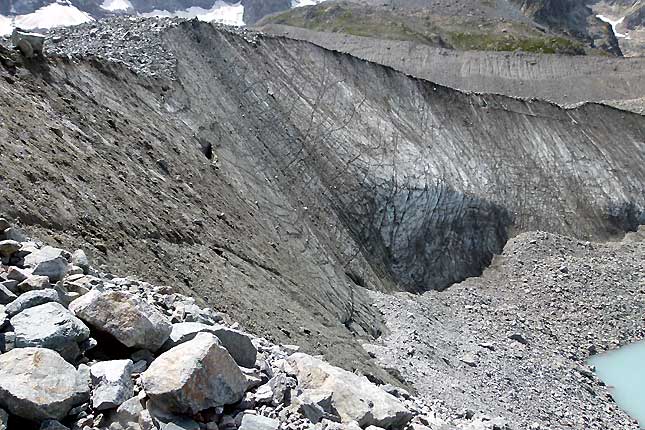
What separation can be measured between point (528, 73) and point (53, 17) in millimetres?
169267

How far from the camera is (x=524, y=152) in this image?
1225 inches

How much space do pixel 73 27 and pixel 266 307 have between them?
13255mm

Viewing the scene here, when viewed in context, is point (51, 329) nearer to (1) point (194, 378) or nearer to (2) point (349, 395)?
(1) point (194, 378)

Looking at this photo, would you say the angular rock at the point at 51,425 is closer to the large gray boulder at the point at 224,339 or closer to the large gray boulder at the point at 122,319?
the large gray boulder at the point at 122,319

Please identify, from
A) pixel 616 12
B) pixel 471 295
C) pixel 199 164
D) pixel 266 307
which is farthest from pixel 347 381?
pixel 616 12

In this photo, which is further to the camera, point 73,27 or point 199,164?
point 73,27

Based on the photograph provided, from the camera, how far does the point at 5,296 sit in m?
6.19

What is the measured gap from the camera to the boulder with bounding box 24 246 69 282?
277 inches

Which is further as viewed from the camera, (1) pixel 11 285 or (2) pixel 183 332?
(2) pixel 183 332

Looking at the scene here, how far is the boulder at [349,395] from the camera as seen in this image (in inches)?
286

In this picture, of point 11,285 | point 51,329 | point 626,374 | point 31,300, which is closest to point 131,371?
point 51,329

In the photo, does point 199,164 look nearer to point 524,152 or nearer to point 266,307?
point 266,307

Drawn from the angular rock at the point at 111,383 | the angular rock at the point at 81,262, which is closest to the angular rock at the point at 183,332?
the angular rock at the point at 111,383

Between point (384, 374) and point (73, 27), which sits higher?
point (73, 27)
